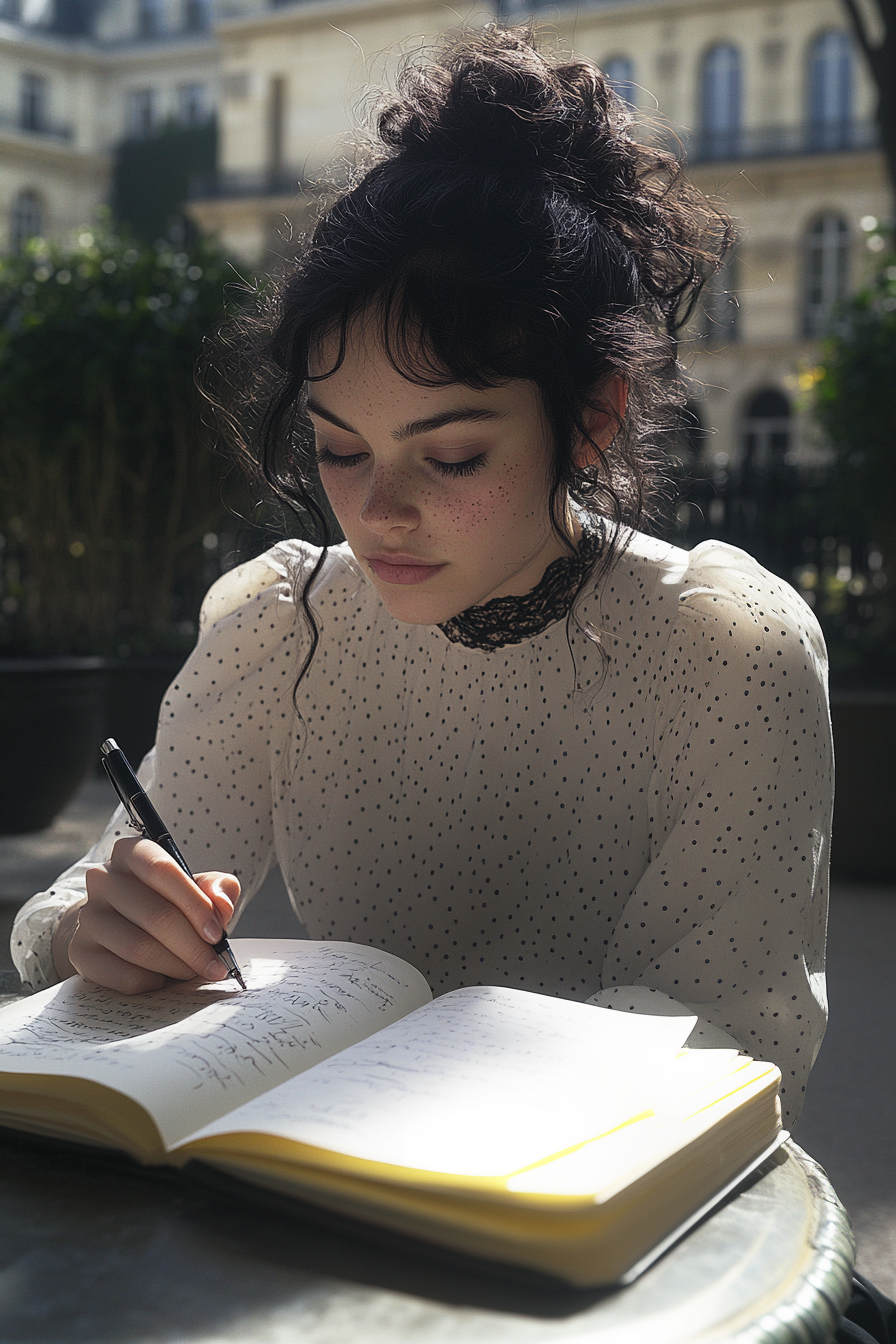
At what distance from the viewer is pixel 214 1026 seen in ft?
2.78

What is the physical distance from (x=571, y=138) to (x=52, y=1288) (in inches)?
44.7

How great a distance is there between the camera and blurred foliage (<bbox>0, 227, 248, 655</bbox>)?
5.83 meters

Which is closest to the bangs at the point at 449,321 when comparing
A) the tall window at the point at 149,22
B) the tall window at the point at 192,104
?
the tall window at the point at 192,104

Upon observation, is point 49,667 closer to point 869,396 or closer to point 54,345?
point 54,345

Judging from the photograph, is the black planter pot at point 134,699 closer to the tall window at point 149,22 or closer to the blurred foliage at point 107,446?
the blurred foliage at point 107,446

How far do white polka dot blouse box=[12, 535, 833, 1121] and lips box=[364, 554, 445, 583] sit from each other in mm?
246

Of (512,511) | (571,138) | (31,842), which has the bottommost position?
(31,842)

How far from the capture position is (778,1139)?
0.81m

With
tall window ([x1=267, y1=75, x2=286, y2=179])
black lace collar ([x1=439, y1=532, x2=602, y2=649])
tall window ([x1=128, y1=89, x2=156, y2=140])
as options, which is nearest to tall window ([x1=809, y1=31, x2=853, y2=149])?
tall window ([x1=267, y1=75, x2=286, y2=179])

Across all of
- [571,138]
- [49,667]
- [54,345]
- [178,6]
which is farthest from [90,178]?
[571,138]

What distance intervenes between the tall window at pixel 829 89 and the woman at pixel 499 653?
1029 inches

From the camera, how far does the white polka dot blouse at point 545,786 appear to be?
3.77ft

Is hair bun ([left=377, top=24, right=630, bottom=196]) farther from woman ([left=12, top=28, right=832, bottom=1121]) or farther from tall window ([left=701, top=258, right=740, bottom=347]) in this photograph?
tall window ([left=701, top=258, right=740, bottom=347])

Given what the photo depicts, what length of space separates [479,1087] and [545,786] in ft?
2.33
